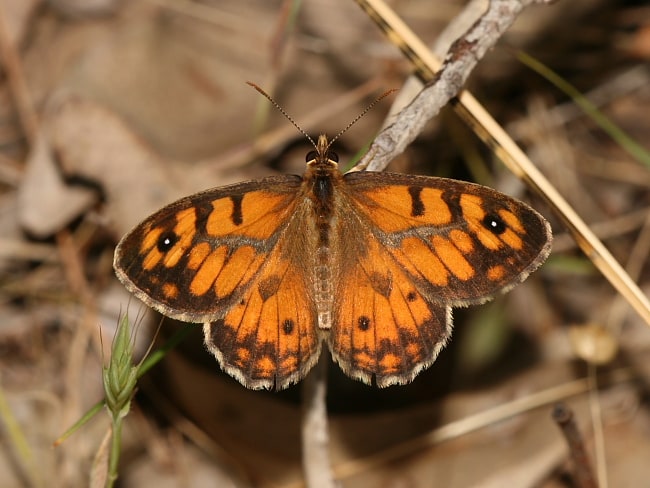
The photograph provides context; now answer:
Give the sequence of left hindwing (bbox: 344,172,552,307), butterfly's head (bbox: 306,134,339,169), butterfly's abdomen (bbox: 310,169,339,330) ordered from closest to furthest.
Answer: left hindwing (bbox: 344,172,552,307)
butterfly's abdomen (bbox: 310,169,339,330)
butterfly's head (bbox: 306,134,339,169)

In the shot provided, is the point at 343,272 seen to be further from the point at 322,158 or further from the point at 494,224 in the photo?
the point at 494,224

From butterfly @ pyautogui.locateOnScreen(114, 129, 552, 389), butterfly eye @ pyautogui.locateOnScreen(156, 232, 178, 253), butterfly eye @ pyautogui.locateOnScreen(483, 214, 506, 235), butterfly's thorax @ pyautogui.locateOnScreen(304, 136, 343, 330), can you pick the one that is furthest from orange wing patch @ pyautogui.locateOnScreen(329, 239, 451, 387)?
butterfly eye @ pyautogui.locateOnScreen(156, 232, 178, 253)

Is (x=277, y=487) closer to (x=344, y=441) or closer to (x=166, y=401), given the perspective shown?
(x=344, y=441)

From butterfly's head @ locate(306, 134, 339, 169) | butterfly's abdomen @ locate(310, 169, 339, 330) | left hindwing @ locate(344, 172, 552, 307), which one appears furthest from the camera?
butterfly's head @ locate(306, 134, 339, 169)

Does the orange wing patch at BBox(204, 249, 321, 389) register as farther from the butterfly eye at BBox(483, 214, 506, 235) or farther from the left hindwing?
the butterfly eye at BBox(483, 214, 506, 235)

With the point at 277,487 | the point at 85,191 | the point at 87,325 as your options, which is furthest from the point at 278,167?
the point at 277,487

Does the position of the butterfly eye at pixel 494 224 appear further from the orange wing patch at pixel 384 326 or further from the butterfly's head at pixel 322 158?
the butterfly's head at pixel 322 158

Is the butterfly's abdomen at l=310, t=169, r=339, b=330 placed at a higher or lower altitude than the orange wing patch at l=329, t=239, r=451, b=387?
higher

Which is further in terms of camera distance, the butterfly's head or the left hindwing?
the butterfly's head
